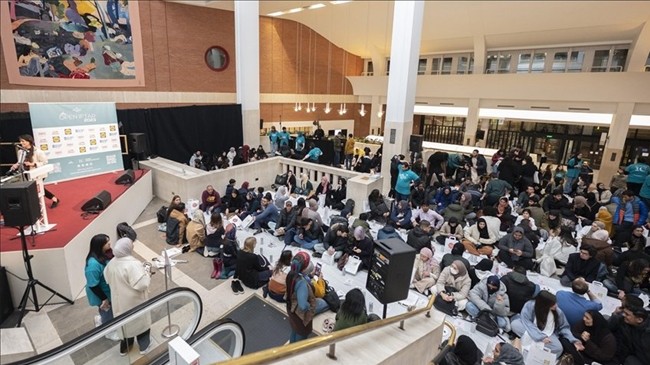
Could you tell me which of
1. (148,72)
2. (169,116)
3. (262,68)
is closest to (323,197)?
(169,116)

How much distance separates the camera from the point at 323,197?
9.45m

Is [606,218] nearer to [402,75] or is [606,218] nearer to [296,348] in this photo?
[402,75]


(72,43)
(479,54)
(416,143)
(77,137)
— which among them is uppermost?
(479,54)

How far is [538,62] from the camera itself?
15156 millimetres

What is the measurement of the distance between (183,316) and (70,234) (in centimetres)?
239

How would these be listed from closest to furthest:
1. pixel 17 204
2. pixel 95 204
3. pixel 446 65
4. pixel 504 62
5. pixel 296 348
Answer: pixel 296 348 → pixel 17 204 → pixel 95 204 → pixel 504 62 → pixel 446 65

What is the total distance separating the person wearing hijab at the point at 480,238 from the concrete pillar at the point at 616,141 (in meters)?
10.1

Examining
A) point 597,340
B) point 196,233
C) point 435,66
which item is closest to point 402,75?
point 196,233

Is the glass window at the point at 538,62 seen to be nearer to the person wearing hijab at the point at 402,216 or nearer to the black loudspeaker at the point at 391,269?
the person wearing hijab at the point at 402,216

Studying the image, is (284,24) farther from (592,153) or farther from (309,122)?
(592,153)

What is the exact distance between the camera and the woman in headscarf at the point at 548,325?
13.9ft

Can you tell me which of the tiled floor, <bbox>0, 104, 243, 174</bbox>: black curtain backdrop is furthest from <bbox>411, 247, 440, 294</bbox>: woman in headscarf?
<bbox>0, 104, 243, 174</bbox>: black curtain backdrop

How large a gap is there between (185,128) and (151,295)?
9205 millimetres

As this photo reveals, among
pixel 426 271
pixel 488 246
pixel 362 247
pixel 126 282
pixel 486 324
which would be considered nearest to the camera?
pixel 126 282
